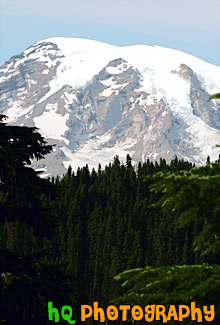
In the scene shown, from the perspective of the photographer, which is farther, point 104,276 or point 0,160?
point 104,276

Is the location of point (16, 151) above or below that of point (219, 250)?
above

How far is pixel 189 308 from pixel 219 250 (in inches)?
40.9

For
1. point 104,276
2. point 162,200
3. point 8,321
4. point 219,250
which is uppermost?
point 162,200

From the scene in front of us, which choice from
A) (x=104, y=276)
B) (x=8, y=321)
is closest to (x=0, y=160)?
(x=8, y=321)

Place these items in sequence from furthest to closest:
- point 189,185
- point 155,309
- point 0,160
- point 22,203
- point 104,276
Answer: point 104,276 < point 22,203 < point 0,160 < point 155,309 < point 189,185

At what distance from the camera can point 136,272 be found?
39.0 feet

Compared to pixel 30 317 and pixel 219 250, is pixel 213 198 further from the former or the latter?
pixel 30 317

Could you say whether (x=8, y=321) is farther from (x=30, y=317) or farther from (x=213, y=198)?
(x=213, y=198)

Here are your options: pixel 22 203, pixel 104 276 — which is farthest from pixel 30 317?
pixel 104 276

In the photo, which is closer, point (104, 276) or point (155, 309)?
point (155, 309)

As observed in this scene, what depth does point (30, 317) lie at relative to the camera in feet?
57.4

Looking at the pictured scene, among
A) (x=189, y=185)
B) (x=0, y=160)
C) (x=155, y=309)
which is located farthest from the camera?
(x=0, y=160)

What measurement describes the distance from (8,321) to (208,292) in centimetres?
812

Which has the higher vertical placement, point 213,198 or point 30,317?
point 213,198
